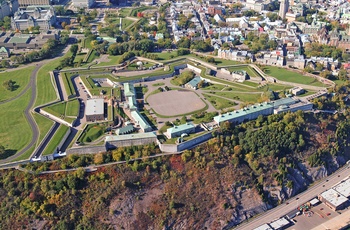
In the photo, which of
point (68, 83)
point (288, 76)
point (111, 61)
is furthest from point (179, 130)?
point (111, 61)

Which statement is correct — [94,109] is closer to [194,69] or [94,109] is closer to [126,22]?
[194,69]

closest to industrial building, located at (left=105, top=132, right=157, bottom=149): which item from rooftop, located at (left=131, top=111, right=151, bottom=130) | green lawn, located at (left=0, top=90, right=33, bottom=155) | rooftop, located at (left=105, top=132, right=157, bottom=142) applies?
rooftop, located at (left=105, top=132, right=157, bottom=142)

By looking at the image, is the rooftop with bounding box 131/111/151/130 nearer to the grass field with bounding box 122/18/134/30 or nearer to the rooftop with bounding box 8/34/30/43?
the rooftop with bounding box 8/34/30/43

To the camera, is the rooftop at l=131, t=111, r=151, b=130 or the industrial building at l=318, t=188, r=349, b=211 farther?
the rooftop at l=131, t=111, r=151, b=130

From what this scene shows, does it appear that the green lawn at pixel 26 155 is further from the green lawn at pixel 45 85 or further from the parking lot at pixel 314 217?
the parking lot at pixel 314 217

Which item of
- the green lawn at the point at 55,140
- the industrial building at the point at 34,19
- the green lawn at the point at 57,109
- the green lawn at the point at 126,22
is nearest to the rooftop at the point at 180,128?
the green lawn at the point at 55,140

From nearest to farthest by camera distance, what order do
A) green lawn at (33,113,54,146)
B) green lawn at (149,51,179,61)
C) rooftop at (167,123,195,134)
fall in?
rooftop at (167,123,195,134) → green lawn at (33,113,54,146) → green lawn at (149,51,179,61)
